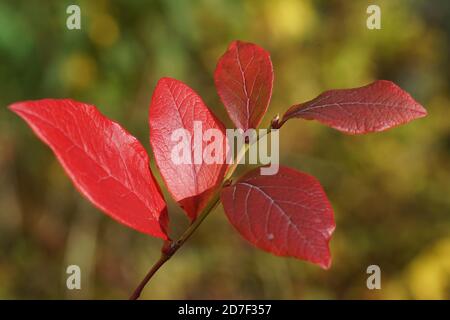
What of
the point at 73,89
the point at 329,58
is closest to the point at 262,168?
the point at 73,89

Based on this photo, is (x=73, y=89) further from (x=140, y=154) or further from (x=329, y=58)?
(x=140, y=154)

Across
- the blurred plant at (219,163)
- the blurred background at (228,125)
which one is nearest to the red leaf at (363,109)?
the blurred plant at (219,163)

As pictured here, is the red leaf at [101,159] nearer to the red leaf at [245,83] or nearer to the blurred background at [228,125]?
the red leaf at [245,83]

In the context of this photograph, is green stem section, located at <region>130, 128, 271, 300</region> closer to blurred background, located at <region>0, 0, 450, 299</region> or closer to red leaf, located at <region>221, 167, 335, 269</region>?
red leaf, located at <region>221, 167, 335, 269</region>

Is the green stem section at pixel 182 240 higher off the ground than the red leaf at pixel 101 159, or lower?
lower

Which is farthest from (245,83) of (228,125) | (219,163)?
(228,125)

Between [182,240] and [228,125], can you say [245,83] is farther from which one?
[228,125]

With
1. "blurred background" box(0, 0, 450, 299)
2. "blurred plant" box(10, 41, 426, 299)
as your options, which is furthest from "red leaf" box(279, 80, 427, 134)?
"blurred background" box(0, 0, 450, 299)
